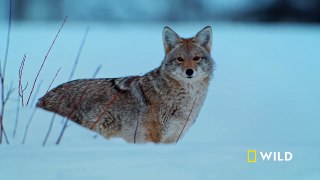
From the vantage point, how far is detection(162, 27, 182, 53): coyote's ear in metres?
7.85

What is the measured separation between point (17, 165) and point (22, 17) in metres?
23.4

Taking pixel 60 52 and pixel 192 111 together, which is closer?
pixel 192 111

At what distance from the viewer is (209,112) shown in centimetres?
1091

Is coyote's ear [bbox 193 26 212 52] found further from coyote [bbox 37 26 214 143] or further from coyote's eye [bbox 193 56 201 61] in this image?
coyote's eye [bbox 193 56 201 61]

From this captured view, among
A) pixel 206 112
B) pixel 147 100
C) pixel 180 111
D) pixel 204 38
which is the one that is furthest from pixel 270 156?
pixel 206 112

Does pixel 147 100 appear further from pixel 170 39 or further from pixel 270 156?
pixel 270 156

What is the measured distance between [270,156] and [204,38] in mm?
2747

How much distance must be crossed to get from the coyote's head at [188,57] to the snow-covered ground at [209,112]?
46.1 inches

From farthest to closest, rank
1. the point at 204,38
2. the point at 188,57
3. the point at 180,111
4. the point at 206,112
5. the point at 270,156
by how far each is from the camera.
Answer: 1. the point at 206,112
2. the point at 204,38
3. the point at 188,57
4. the point at 180,111
5. the point at 270,156

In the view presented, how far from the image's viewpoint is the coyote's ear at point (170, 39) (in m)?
7.85

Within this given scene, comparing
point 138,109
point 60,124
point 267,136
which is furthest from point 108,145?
point 267,136

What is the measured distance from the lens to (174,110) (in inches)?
295

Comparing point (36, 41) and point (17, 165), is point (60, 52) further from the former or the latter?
point (17, 165)

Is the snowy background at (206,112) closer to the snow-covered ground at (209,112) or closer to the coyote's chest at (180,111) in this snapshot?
the snow-covered ground at (209,112)
